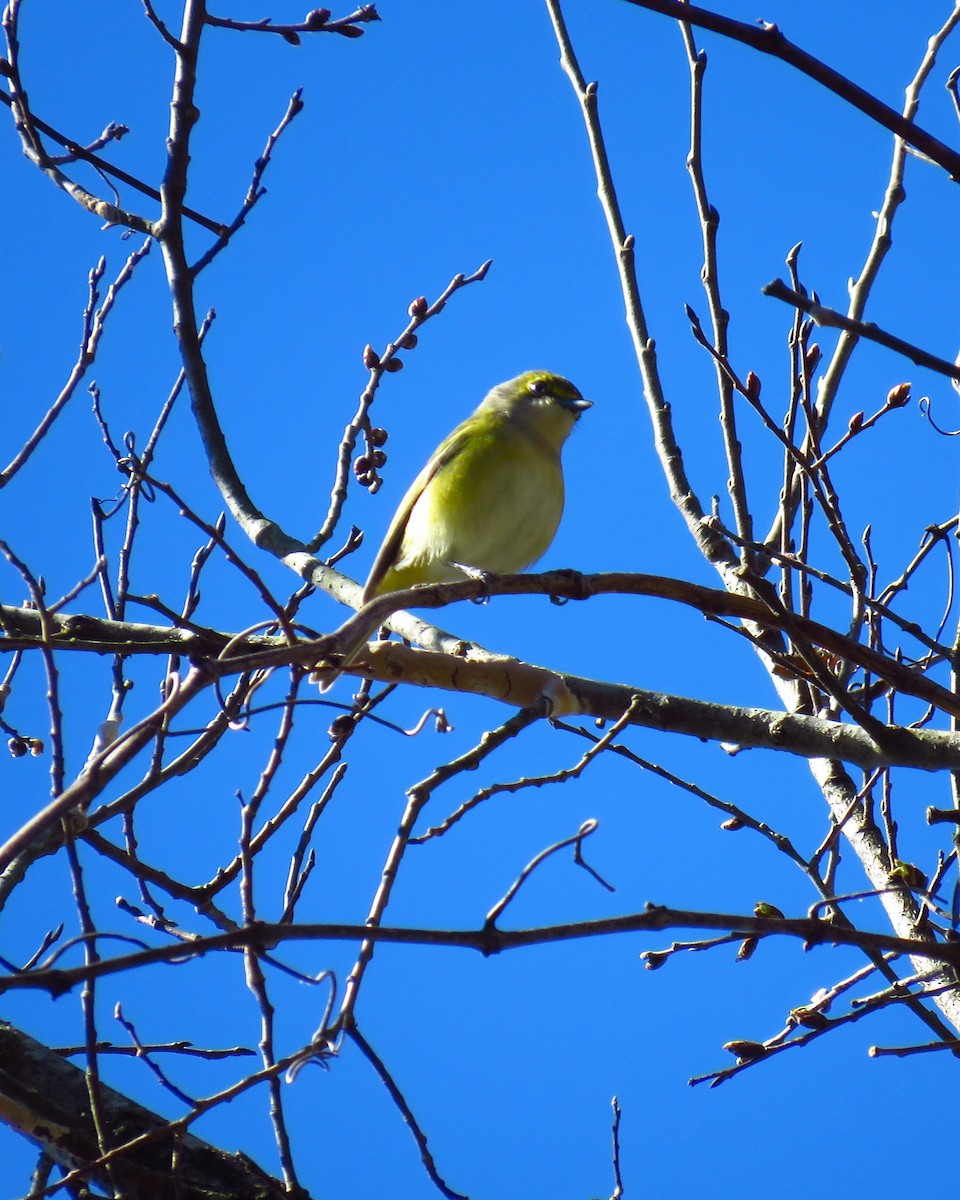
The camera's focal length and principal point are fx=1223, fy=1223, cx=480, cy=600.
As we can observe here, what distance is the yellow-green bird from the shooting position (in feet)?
A: 16.9

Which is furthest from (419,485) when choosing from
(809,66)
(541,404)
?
(809,66)

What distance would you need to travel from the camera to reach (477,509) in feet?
16.9

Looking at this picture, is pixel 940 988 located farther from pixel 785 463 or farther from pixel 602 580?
pixel 785 463

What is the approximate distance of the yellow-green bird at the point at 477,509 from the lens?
5.16 m

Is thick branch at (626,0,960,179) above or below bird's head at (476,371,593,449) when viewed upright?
below

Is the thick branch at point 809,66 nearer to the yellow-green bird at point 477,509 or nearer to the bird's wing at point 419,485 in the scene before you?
the yellow-green bird at point 477,509

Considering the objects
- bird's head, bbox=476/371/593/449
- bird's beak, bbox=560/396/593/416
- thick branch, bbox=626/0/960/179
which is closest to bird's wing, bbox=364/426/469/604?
bird's head, bbox=476/371/593/449

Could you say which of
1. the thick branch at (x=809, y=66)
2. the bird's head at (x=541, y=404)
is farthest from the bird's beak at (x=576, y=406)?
the thick branch at (x=809, y=66)

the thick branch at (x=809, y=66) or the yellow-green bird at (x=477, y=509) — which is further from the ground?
the yellow-green bird at (x=477, y=509)

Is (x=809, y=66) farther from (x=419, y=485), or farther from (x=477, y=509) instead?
(x=419, y=485)

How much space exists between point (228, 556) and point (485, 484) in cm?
304

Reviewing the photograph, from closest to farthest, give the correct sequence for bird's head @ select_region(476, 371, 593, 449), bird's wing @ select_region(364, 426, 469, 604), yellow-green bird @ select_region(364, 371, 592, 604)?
1. yellow-green bird @ select_region(364, 371, 592, 604)
2. bird's wing @ select_region(364, 426, 469, 604)
3. bird's head @ select_region(476, 371, 593, 449)

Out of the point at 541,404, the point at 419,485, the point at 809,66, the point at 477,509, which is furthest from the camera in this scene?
the point at 541,404

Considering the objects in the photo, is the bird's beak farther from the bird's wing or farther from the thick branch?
the thick branch
